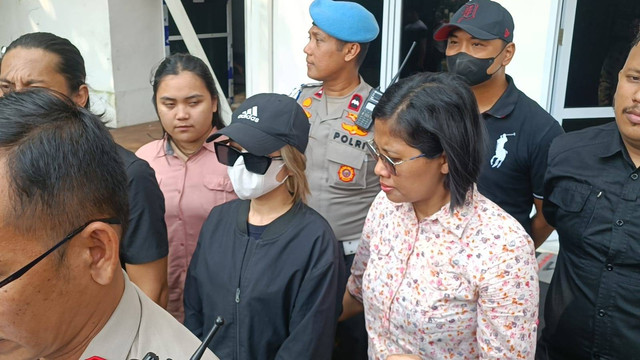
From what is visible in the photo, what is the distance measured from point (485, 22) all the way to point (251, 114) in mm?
1251

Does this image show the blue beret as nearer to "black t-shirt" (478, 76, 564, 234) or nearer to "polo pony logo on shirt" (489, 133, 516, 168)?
"black t-shirt" (478, 76, 564, 234)

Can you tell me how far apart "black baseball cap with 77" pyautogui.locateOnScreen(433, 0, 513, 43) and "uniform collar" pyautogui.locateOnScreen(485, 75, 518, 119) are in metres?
0.26

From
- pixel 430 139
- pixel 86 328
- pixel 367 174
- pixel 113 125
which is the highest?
pixel 430 139

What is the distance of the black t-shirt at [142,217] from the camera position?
2078mm

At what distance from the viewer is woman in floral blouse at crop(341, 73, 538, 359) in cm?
161

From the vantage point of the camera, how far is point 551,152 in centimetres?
227

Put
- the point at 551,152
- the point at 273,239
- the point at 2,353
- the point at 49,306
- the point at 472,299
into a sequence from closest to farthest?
the point at 49,306
the point at 2,353
the point at 472,299
the point at 273,239
the point at 551,152

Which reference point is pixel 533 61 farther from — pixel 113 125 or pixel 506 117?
pixel 113 125

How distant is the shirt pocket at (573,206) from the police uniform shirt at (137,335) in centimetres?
140

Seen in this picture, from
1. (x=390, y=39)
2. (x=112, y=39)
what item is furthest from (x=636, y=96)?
(x=112, y=39)

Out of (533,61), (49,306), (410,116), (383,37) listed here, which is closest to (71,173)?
(49,306)

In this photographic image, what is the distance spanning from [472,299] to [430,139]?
497 millimetres

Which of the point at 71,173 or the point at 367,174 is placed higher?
the point at 71,173

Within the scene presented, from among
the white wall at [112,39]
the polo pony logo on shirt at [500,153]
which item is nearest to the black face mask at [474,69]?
the polo pony logo on shirt at [500,153]
